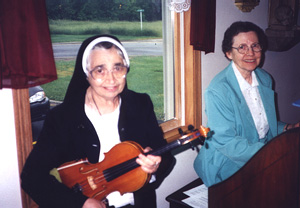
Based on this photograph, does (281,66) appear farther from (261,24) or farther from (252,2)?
(252,2)

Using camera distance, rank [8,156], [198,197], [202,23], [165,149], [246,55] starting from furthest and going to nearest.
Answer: [202,23]
[198,197]
[246,55]
[8,156]
[165,149]

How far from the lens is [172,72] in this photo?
10.2ft

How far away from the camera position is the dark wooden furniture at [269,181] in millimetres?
1410

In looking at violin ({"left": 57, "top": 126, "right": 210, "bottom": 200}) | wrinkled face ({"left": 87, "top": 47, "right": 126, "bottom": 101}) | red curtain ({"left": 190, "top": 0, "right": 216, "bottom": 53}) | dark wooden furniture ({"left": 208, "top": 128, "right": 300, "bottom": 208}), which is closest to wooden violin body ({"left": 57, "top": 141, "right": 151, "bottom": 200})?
violin ({"left": 57, "top": 126, "right": 210, "bottom": 200})

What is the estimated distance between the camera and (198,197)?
2516 mm

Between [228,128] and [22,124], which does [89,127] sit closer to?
[22,124]

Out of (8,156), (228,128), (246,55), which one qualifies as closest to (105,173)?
(8,156)

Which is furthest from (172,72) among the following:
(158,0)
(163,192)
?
(163,192)

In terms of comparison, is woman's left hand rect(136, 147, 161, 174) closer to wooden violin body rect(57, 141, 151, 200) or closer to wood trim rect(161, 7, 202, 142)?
wooden violin body rect(57, 141, 151, 200)

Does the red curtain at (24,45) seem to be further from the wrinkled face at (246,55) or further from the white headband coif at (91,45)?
the wrinkled face at (246,55)

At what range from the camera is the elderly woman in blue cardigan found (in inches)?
89.1

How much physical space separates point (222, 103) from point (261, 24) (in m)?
2.06

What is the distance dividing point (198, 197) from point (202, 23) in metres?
1.49

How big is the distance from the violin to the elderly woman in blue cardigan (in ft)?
2.26
